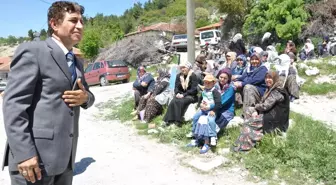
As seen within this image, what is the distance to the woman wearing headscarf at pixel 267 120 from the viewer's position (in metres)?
4.79

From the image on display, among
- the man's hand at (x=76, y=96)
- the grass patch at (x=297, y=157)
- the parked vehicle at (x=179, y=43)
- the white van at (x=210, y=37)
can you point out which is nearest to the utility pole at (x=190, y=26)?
the grass patch at (x=297, y=157)

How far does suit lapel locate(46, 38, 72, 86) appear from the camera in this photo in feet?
6.02

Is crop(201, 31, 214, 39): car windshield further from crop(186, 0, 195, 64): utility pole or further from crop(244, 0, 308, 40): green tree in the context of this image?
crop(186, 0, 195, 64): utility pole

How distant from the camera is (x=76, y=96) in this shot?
1917 millimetres

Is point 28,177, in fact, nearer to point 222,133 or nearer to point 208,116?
point 208,116

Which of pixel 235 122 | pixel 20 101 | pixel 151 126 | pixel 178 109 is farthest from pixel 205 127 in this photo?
pixel 20 101

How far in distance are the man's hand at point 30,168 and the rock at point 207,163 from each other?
3.03m

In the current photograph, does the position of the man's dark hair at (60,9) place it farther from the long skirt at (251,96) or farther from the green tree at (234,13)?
the green tree at (234,13)

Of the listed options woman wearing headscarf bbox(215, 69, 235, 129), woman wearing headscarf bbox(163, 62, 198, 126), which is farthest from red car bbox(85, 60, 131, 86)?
woman wearing headscarf bbox(215, 69, 235, 129)

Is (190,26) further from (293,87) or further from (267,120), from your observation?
(267,120)

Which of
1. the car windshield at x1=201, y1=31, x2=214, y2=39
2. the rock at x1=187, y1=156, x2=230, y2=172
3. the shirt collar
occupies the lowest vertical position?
the rock at x1=187, y1=156, x2=230, y2=172

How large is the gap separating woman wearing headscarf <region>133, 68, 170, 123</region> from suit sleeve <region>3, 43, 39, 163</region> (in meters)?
5.54

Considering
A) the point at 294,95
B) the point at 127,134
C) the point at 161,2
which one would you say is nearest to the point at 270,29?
the point at 294,95

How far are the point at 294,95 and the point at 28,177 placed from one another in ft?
23.1
